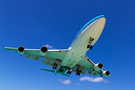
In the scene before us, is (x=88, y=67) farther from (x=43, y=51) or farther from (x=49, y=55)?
(x=43, y=51)

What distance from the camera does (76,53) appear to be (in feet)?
57.1

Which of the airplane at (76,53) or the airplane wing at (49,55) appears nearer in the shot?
the airplane at (76,53)

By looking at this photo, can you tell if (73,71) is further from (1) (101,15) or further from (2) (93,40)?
(1) (101,15)

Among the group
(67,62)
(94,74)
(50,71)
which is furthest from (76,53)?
(94,74)

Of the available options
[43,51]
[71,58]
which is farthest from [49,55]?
[71,58]

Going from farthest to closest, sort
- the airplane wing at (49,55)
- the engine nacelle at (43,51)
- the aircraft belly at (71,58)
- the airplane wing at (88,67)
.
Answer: the airplane wing at (88,67)
the airplane wing at (49,55)
the engine nacelle at (43,51)
the aircraft belly at (71,58)

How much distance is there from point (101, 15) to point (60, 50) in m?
9.03

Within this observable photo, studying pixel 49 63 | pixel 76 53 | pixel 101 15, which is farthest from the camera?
pixel 49 63

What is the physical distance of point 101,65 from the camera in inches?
854

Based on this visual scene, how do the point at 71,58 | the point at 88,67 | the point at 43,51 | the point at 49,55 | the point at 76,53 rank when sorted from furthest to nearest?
1. the point at 88,67
2. the point at 49,55
3. the point at 71,58
4. the point at 43,51
5. the point at 76,53

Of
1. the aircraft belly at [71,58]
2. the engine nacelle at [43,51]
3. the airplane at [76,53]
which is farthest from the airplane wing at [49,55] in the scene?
the engine nacelle at [43,51]

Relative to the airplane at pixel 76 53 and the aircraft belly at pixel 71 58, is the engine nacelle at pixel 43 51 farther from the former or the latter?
the aircraft belly at pixel 71 58

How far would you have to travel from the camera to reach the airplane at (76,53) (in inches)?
588

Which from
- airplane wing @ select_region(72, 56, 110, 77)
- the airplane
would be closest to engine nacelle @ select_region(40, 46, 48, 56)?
the airplane
